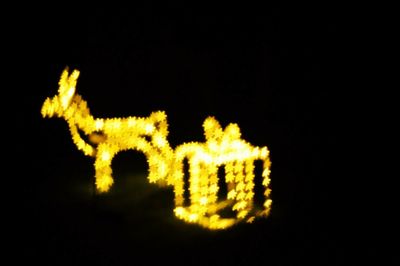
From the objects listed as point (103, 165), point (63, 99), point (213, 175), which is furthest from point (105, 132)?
point (213, 175)

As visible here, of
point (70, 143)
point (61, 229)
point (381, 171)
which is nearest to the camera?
point (61, 229)

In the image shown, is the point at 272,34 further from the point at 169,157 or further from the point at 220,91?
the point at 169,157

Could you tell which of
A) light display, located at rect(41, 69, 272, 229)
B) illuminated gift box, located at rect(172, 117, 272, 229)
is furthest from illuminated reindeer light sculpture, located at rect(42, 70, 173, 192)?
illuminated gift box, located at rect(172, 117, 272, 229)

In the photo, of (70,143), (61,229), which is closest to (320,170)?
(70,143)

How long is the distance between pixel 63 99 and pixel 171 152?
1.05 m

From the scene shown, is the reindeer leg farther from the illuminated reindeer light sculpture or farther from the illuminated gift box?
the illuminated gift box

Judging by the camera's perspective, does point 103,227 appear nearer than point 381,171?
Yes

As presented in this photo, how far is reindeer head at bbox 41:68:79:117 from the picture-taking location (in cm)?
483

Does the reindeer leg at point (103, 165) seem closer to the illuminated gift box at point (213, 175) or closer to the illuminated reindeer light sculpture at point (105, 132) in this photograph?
the illuminated reindeer light sculpture at point (105, 132)

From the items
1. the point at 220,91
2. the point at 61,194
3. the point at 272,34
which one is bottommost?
the point at 61,194

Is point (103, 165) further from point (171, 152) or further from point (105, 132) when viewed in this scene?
point (171, 152)

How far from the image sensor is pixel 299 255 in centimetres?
493

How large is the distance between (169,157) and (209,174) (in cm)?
40

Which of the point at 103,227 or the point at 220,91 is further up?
the point at 220,91
